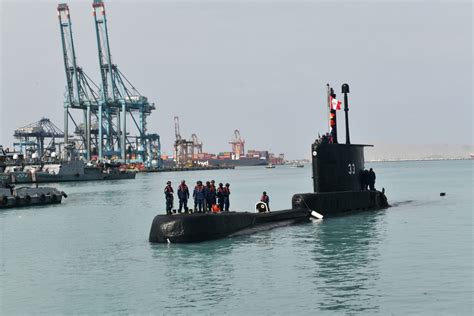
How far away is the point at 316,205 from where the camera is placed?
2795cm

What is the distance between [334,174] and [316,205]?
1.53 m

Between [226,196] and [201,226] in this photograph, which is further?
[226,196]

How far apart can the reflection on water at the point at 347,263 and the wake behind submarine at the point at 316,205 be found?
3.24 feet

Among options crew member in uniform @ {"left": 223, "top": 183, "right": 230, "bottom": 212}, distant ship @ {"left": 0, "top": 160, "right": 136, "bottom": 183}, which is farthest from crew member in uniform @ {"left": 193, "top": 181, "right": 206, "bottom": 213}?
distant ship @ {"left": 0, "top": 160, "right": 136, "bottom": 183}

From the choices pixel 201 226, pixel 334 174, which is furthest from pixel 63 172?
pixel 201 226

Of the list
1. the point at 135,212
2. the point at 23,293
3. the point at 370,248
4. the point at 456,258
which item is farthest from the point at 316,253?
the point at 135,212

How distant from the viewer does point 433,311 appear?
42.4ft

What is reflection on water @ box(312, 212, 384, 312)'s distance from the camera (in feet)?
45.7

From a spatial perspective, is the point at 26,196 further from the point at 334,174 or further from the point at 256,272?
the point at 256,272

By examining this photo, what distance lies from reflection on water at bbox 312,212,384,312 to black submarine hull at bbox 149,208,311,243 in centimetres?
255

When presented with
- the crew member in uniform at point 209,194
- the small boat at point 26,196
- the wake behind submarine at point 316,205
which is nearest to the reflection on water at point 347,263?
the wake behind submarine at point 316,205

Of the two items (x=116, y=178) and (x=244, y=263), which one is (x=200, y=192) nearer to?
(x=244, y=263)

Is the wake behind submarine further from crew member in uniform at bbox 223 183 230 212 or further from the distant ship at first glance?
the distant ship

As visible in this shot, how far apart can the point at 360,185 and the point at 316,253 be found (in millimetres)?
11080
